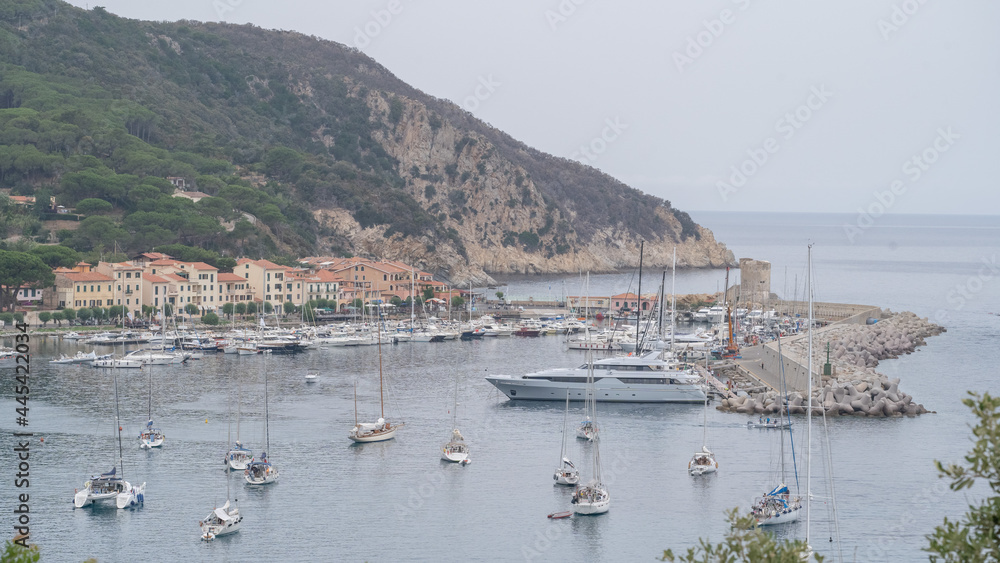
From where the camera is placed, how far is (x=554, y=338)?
205ft

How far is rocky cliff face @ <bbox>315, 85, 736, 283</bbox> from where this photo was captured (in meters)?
119

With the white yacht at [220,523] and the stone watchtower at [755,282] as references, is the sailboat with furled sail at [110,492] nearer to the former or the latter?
the white yacht at [220,523]

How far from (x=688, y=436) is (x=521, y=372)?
1349cm

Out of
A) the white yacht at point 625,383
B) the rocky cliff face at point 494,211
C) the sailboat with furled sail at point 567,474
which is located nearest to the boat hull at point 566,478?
the sailboat with furled sail at point 567,474

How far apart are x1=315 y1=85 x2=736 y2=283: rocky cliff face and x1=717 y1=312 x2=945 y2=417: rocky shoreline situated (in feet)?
181

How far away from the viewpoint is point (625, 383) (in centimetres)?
3900

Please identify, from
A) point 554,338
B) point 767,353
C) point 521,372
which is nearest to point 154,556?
point 521,372

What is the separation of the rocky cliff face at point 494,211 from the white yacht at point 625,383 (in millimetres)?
65228

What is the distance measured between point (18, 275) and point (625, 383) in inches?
1358

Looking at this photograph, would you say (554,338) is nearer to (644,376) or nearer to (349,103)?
(644,376)

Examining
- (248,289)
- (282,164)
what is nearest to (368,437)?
(248,289)

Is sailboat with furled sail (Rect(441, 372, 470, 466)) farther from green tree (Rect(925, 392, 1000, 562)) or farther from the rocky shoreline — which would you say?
green tree (Rect(925, 392, 1000, 562))

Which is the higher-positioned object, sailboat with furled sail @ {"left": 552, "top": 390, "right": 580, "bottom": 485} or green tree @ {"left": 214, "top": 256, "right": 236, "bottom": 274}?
green tree @ {"left": 214, "top": 256, "right": 236, "bottom": 274}

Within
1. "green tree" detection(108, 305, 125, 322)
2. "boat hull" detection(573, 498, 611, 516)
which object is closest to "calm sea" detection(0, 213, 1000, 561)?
"boat hull" detection(573, 498, 611, 516)
